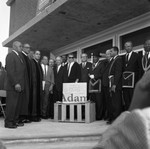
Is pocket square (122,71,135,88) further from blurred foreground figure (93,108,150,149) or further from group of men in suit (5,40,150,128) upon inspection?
blurred foreground figure (93,108,150,149)

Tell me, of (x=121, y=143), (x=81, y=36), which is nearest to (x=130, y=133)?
(x=121, y=143)

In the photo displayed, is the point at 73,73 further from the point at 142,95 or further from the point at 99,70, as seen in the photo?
the point at 142,95

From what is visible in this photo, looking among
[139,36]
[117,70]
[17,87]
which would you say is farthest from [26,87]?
[139,36]

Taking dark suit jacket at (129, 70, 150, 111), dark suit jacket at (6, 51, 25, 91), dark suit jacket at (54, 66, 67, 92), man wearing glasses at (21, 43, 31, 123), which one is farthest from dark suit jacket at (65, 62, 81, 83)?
dark suit jacket at (129, 70, 150, 111)

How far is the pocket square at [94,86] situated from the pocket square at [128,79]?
94cm

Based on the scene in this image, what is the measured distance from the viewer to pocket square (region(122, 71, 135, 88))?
14.9 feet

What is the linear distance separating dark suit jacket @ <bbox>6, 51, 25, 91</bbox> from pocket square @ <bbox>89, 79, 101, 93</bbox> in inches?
72.1

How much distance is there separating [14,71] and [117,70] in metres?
1.96

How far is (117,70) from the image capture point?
4660mm

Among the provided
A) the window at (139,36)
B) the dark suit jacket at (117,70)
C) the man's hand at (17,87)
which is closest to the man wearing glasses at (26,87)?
the man's hand at (17,87)

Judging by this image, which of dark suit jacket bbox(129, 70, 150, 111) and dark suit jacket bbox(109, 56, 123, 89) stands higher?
dark suit jacket bbox(109, 56, 123, 89)

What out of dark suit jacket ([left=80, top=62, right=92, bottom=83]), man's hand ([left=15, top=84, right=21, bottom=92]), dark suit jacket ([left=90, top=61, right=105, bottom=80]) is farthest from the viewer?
dark suit jacket ([left=80, top=62, right=92, bottom=83])

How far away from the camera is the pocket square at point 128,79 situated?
454 cm

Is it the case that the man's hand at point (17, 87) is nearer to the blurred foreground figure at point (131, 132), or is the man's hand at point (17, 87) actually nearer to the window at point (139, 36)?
the window at point (139, 36)
